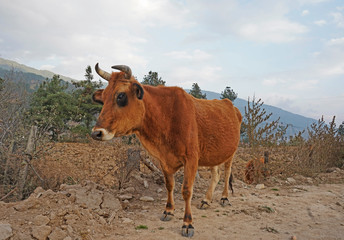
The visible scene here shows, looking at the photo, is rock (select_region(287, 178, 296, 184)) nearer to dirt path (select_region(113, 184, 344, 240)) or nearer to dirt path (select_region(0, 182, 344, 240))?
dirt path (select_region(113, 184, 344, 240))

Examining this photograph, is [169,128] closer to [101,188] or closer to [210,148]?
[210,148]

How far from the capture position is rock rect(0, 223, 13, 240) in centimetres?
315

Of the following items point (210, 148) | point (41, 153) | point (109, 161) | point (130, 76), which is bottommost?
point (109, 161)

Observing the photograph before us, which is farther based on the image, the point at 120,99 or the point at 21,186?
the point at 21,186

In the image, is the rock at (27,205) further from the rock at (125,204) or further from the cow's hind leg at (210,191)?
the cow's hind leg at (210,191)

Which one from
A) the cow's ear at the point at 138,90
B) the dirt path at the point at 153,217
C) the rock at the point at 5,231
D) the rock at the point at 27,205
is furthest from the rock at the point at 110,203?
the cow's ear at the point at 138,90

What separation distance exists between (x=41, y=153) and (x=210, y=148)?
412 centimetres

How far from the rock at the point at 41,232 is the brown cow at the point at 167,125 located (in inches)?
57.9

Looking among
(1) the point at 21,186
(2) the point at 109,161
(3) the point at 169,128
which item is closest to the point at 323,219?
(3) the point at 169,128

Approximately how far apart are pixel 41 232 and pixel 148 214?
205cm

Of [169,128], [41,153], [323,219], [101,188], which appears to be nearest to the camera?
[169,128]

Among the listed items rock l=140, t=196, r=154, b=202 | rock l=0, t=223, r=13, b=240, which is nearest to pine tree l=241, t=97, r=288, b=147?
rock l=140, t=196, r=154, b=202

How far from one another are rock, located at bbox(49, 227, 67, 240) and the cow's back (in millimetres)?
2695

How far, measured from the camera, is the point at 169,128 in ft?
14.2
